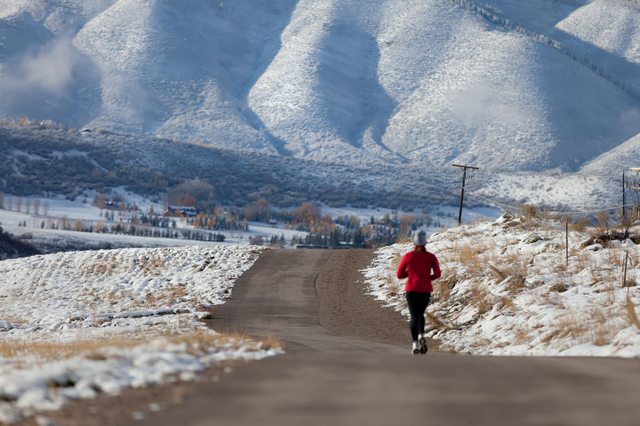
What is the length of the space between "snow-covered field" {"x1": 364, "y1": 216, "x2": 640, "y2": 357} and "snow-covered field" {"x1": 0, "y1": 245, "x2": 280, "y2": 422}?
4376 mm

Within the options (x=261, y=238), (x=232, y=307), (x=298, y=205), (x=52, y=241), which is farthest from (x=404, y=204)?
(x=232, y=307)

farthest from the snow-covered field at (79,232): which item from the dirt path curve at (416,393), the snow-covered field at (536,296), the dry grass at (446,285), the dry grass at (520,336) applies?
the dirt path curve at (416,393)

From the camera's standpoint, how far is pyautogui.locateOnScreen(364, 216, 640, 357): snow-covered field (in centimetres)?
1476

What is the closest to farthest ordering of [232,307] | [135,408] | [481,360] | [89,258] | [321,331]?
[135,408]
[481,360]
[321,331]
[232,307]
[89,258]

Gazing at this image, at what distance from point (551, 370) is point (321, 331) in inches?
410

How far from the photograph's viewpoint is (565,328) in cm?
1526

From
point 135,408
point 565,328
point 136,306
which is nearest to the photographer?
point 135,408

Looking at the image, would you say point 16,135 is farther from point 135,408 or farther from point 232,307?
point 135,408

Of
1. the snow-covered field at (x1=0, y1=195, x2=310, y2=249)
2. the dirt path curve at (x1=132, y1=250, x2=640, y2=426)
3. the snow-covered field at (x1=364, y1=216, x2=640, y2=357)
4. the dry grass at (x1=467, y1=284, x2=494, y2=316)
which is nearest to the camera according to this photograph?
the dirt path curve at (x1=132, y1=250, x2=640, y2=426)

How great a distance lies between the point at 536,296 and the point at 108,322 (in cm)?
1066

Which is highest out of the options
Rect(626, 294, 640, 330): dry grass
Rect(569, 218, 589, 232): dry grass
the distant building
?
the distant building

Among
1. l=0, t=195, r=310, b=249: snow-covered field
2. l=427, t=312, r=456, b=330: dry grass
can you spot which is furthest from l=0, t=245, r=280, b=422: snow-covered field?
l=0, t=195, r=310, b=249: snow-covered field

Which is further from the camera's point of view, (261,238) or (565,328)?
(261,238)

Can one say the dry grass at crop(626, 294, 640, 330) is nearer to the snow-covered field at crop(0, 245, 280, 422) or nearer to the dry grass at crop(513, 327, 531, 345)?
the dry grass at crop(513, 327, 531, 345)
